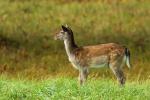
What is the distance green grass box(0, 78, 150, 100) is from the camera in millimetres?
12805

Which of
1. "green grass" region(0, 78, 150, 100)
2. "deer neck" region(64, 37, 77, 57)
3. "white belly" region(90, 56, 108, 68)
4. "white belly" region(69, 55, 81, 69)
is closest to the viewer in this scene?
"green grass" region(0, 78, 150, 100)

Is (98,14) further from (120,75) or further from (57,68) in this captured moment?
(120,75)

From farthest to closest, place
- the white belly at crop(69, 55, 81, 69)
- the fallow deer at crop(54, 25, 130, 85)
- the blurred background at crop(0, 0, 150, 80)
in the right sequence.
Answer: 1. the blurred background at crop(0, 0, 150, 80)
2. the white belly at crop(69, 55, 81, 69)
3. the fallow deer at crop(54, 25, 130, 85)

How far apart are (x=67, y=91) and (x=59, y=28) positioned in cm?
1328

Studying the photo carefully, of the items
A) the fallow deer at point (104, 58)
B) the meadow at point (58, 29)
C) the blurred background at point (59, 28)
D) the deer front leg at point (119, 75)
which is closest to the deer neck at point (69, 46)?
the fallow deer at point (104, 58)

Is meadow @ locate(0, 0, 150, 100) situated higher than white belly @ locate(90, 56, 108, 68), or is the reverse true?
meadow @ locate(0, 0, 150, 100)

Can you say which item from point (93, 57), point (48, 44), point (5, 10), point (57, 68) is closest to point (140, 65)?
point (57, 68)

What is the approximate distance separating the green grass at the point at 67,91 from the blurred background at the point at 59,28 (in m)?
6.72

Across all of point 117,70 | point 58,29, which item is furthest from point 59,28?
point 117,70

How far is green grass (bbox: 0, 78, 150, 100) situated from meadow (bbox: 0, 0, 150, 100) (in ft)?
14.0

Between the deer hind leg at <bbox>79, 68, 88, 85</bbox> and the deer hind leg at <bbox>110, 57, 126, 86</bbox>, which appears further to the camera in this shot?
the deer hind leg at <bbox>110, 57, 126, 86</bbox>

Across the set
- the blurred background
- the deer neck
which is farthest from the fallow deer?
the blurred background

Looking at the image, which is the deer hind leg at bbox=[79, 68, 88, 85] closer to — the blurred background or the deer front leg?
the deer front leg

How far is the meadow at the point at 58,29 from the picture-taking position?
74.4 feet
